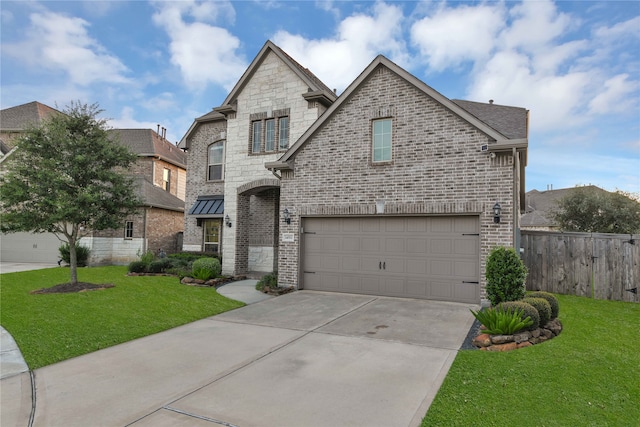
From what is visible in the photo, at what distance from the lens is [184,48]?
1389 centimetres

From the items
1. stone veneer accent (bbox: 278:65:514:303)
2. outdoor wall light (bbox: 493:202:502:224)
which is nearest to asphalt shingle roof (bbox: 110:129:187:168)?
stone veneer accent (bbox: 278:65:514:303)

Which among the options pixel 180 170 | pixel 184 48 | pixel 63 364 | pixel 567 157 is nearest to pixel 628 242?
pixel 63 364

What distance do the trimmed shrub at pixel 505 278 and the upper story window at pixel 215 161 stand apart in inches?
556

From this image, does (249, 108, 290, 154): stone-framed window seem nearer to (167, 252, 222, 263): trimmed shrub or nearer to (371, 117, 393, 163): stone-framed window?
(371, 117, 393, 163): stone-framed window

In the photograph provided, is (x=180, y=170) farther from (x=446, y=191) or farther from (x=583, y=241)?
(x=583, y=241)

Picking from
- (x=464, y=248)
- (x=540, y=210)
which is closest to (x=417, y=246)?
(x=464, y=248)

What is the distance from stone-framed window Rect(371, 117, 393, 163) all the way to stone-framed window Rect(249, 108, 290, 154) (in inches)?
190

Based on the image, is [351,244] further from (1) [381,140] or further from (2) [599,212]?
(2) [599,212]

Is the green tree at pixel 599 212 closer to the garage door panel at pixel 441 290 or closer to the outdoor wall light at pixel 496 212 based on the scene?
the outdoor wall light at pixel 496 212

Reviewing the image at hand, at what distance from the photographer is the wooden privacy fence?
10578 mm

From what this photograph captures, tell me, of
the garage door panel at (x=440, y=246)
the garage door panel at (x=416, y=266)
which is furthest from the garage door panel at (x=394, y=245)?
the garage door panel at (x=440, y=246)

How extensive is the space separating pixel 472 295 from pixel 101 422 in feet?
28.7

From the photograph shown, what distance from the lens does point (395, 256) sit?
1102cm

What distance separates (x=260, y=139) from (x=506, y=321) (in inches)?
477
